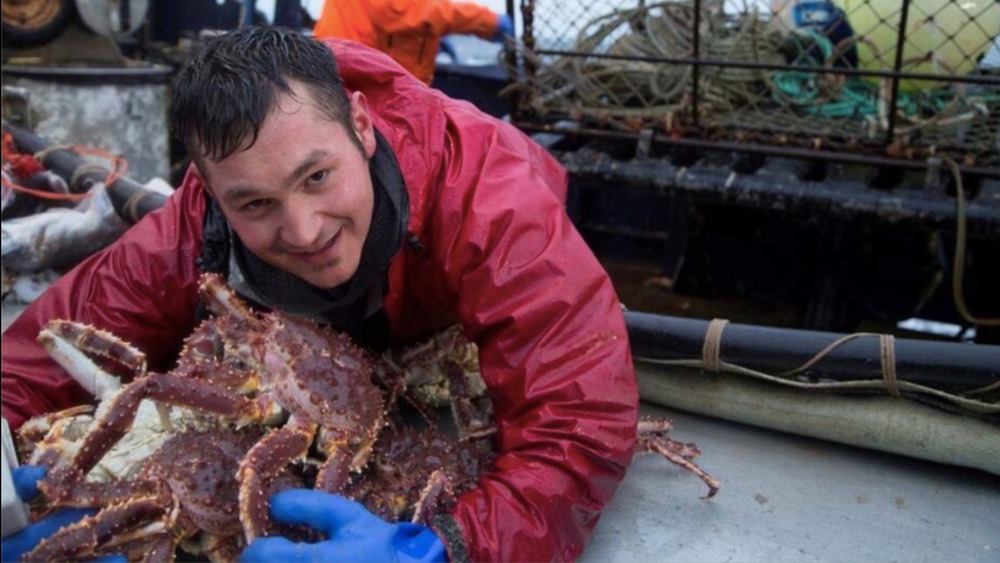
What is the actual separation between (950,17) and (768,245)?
106 cm

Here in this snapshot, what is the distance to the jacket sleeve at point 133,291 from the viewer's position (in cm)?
169

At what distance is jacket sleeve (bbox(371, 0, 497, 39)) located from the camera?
3.65 metres

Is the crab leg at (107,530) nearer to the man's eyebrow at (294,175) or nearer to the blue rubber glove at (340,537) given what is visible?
the blue rubber glove at (340,537)

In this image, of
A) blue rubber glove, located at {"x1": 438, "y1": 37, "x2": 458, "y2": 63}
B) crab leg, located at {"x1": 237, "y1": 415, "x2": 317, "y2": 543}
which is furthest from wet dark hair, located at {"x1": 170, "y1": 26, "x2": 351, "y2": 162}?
blue rubber glove, located at {"x1": 438, "y1": 37, "x2": 458, "y2": 63}

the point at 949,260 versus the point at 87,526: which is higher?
the point at 87,526

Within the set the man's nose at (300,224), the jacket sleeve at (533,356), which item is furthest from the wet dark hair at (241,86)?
the jacket sleeve at (533,356)

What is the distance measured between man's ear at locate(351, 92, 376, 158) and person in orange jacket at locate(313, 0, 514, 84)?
2203mm

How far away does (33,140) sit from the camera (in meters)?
3.46

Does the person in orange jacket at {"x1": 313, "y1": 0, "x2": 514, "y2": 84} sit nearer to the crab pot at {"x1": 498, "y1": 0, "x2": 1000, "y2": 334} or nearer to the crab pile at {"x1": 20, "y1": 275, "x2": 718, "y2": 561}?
the crab pot at {"x1": 498, "y1": 0, "x2": 1000, "y2": 334}

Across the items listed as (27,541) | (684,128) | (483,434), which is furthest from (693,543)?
(684,128)

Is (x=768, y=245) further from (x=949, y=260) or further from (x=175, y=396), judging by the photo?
(x=175, y=396)

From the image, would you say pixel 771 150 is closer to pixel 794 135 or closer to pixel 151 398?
pixel 794 135

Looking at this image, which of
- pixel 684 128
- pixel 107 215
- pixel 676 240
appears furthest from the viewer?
pixel 676 240

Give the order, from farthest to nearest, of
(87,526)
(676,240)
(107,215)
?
(676,240)
(107,215)
(87,526)
